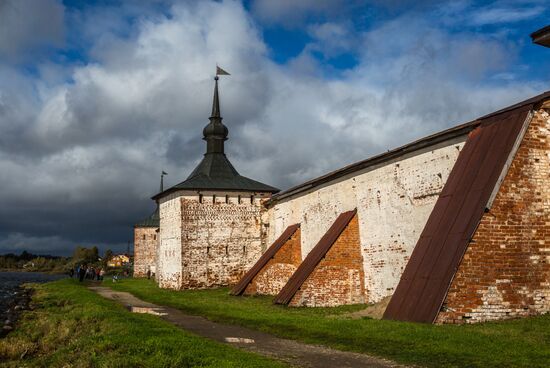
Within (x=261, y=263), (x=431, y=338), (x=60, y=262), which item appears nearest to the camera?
(x=431, y=338)

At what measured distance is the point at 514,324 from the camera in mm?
9797

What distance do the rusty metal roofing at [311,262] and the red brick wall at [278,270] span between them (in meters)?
4.71

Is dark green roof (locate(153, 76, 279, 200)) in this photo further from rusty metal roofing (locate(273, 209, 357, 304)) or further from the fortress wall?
rusty metal roofing (locate(273, 209, 357, 304))

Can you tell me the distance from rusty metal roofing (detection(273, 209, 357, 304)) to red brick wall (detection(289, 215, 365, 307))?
0.13m

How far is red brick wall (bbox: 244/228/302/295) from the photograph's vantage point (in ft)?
72.8

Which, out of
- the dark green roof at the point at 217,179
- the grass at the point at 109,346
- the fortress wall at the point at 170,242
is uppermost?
the dark green roof at the point at 217,179

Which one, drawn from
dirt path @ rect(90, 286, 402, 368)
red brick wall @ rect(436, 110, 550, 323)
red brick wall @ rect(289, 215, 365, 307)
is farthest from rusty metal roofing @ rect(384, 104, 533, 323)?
red brick wall @ rect(289, 215, 365, 307)

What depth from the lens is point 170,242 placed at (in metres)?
27.9

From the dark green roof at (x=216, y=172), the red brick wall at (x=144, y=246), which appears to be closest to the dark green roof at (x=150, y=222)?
the red brick wall at (x=144, y=246)

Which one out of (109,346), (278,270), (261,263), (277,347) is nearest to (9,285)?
(261,263)

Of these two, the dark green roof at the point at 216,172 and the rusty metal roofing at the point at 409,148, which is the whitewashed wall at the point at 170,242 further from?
the rusty metal roofing at the point at 409,148

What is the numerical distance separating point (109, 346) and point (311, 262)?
8506 millimetres

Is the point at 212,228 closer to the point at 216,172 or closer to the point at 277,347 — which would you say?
the point at 216,172

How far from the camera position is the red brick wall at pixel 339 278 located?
16.5 m
